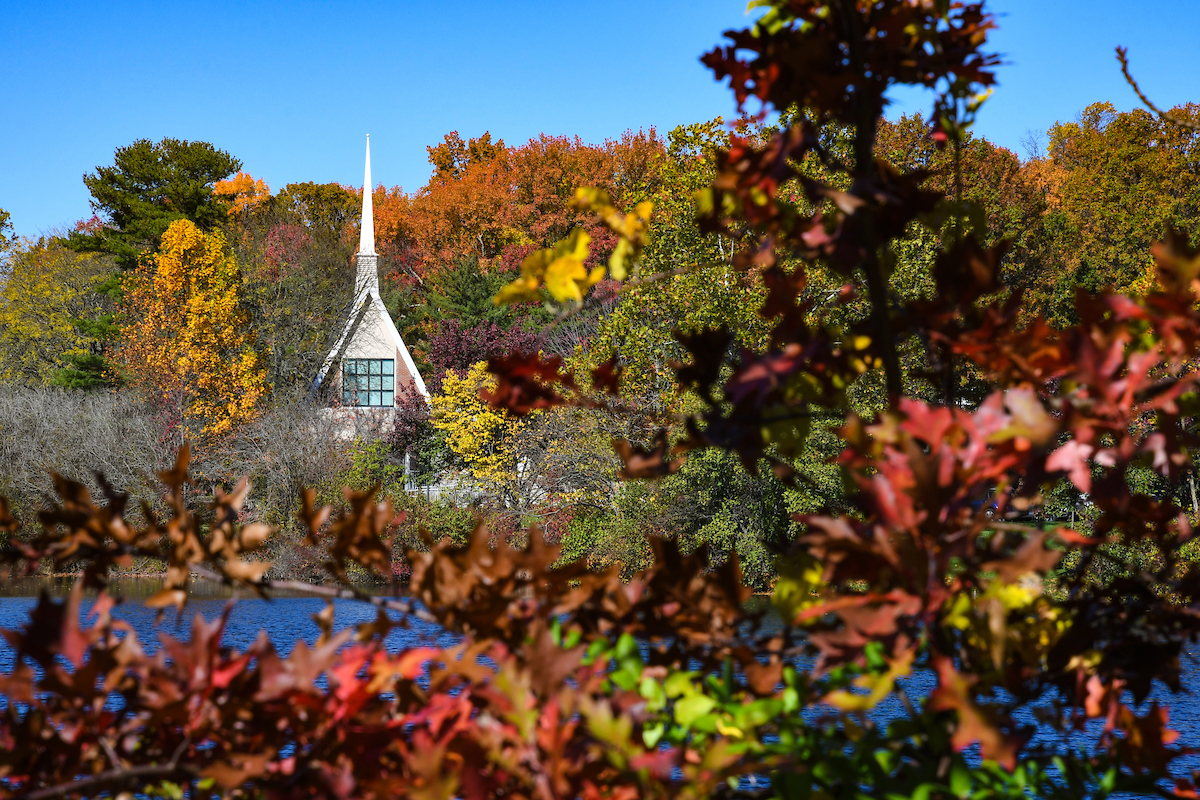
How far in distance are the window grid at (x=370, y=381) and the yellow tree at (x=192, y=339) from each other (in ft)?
6.85

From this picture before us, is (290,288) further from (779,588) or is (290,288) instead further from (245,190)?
(779,588)

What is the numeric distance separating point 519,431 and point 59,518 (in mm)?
17565

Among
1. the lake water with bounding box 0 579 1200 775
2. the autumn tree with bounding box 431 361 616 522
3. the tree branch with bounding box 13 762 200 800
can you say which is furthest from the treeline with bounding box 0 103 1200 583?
the tree branch with bounding box 13 762 200 800

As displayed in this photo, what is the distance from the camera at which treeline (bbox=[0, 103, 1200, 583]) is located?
13695mm

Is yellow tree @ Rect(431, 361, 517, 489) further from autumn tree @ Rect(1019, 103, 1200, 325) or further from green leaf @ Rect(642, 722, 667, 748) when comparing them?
green leaf @ Rect(642, 722, 667, 748)

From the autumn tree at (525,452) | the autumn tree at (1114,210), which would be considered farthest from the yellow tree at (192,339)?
the autumn tree at (1114,210)

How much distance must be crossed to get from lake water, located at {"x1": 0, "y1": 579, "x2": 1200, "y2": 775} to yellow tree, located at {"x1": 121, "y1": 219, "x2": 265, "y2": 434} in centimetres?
448

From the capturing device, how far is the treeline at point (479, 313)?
539 inches

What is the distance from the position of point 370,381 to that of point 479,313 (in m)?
3.45

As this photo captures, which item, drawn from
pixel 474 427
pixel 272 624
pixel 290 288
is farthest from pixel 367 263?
pixel 272 624

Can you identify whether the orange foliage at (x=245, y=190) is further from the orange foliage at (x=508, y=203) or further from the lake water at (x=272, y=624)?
the lake water at (x=272, y=624)

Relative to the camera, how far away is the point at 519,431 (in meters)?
18.8

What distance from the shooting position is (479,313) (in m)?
25.6

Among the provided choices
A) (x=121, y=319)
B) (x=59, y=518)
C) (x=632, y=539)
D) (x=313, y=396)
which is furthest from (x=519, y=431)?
(x=59, y=518)
